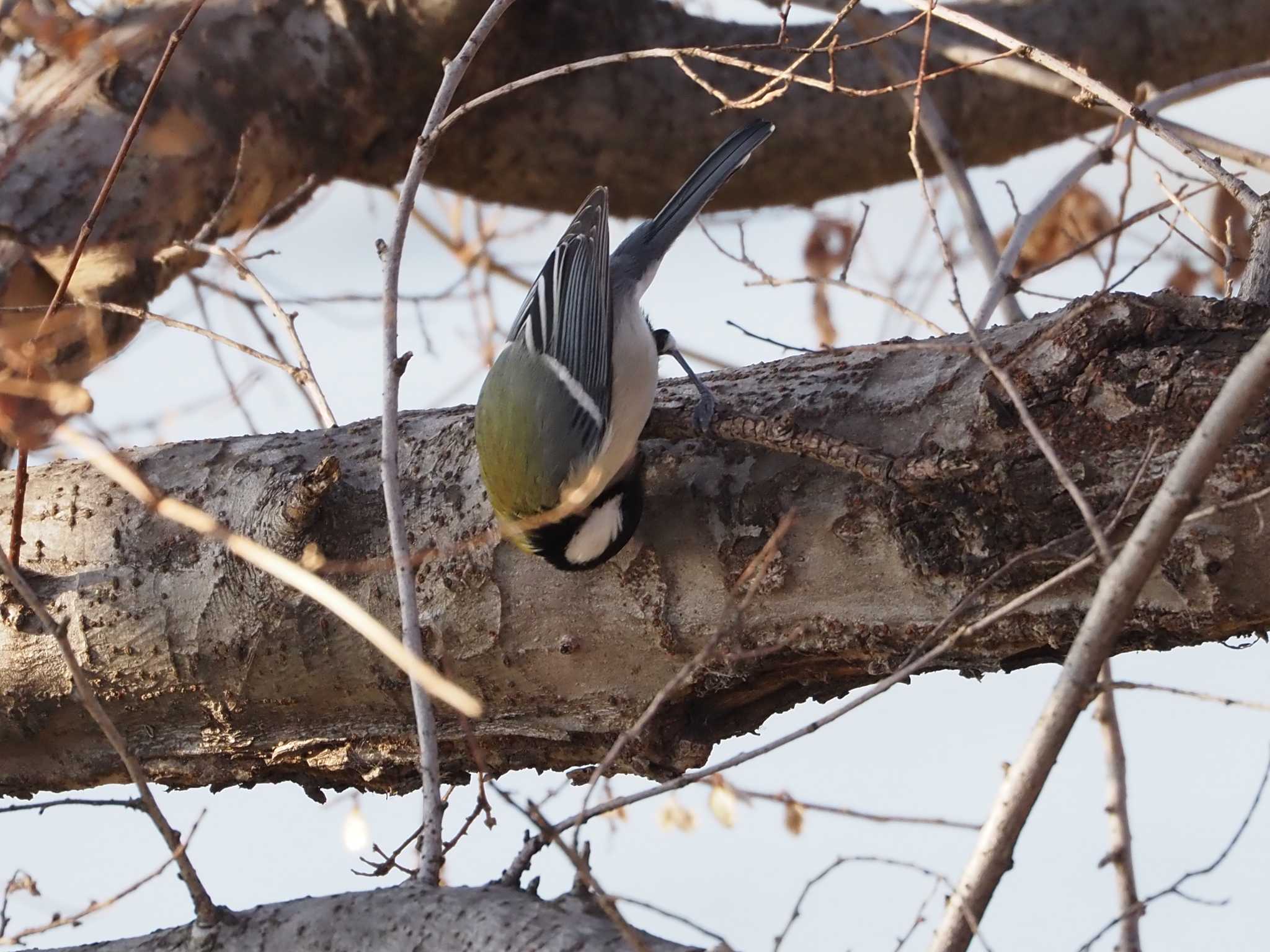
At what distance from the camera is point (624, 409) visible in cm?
233

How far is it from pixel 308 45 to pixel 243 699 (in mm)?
1813

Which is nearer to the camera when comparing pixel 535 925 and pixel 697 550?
pixel 535 925

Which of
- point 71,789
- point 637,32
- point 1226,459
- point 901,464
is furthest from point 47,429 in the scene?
point 637,32

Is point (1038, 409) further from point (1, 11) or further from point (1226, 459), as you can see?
point (1, 11)

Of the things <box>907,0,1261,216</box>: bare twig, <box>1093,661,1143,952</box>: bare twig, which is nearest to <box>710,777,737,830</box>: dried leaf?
<box>1093,661,1143,952</box>: bare twig

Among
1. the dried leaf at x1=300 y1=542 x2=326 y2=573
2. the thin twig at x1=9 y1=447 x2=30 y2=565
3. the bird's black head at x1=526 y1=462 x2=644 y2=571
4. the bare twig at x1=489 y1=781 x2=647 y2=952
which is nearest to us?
the bare twig at x1=489 y1=781 x2=647 y2=952

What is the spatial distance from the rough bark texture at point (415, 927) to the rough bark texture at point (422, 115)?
1.38 metres

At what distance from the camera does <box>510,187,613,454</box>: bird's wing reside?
8.65 feet

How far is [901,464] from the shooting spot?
1.64 meters

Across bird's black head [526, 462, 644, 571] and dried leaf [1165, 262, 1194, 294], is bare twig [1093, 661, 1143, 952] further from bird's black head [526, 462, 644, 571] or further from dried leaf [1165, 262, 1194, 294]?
dried leaf [1165, 262, 1194, 294]

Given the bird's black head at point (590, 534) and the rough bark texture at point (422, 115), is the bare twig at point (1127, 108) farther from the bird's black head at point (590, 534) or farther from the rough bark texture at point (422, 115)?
the rough bark texture at point (422, 115)

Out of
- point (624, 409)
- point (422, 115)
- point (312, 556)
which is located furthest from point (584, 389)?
point (422, 115)

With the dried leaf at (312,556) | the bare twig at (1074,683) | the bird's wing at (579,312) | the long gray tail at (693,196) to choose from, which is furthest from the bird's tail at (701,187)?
the bare twig at (1074,683)

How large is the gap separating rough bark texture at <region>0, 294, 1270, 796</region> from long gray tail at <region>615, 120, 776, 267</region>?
1087mm
